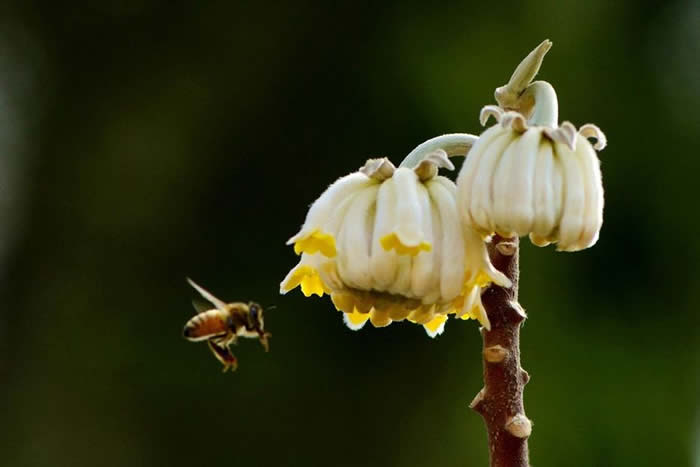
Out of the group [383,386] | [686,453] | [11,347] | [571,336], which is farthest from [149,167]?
[686,453]

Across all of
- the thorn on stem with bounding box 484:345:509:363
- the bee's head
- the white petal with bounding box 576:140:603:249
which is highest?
the bee's head

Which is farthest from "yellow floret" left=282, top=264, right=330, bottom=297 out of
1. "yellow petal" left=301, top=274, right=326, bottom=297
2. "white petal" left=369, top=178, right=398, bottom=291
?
"white petal" left=369, top=178, right=398, bottom=291

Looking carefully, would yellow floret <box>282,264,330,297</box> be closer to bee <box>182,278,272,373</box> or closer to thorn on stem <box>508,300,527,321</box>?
thorn on stem <box>508,300,527,321</box>

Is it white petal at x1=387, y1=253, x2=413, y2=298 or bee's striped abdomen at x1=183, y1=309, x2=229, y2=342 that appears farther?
bee's striped abdomen at x1=183, y1=309, x2=229, y2=342

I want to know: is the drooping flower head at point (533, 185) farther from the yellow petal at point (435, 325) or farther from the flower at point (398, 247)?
the yellow petal at point (435, 325)

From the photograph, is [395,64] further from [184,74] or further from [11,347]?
[11,347]

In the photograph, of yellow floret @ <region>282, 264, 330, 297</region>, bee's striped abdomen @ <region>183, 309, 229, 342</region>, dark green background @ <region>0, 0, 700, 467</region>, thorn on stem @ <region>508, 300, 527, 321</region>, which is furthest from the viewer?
dark green background @ <region>0, 0, 700, 467</region>

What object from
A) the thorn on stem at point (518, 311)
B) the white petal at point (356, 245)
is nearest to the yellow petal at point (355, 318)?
the white petal at point (356, 245)
